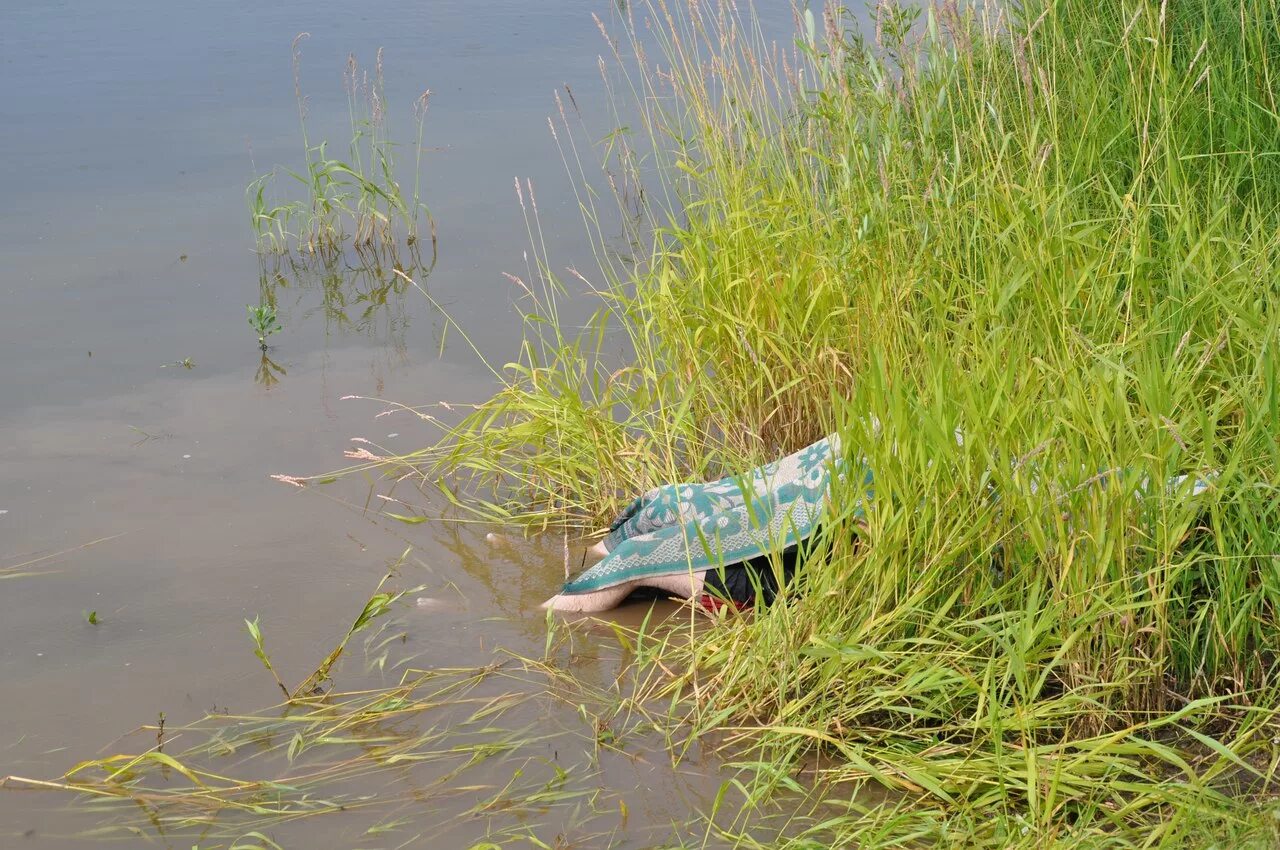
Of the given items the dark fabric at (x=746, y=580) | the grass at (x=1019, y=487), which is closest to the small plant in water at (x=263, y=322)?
the grass at (x=1019, y=487)

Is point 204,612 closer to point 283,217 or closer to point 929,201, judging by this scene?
point 929,201

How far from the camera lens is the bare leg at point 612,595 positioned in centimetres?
280

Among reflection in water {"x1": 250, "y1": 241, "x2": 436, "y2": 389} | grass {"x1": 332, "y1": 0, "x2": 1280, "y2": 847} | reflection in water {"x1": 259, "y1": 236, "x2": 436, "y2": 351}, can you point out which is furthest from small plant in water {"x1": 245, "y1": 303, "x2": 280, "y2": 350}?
grass {"x1": 332, "y1": 0, "x2": 1280, "y2": 847}

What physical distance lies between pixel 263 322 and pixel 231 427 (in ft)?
1.96

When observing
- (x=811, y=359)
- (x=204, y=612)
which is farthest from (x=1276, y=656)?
(x=204, y=612)

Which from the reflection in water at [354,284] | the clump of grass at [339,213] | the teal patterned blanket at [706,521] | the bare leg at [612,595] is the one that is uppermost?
the clump of grass at [339,213]

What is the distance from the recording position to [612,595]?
2809 millimetres

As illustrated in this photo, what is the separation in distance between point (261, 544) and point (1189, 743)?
85.7 inches

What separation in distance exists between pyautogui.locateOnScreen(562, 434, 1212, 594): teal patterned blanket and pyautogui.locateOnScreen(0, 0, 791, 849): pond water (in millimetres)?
173

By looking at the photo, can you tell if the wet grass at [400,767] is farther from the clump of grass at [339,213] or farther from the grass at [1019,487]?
the clump of grass at [339,213]

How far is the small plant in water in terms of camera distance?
425 centimetres

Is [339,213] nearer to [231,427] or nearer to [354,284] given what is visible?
[354,284]

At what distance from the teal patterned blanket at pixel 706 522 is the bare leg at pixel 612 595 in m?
0.01

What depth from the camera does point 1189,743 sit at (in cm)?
217
